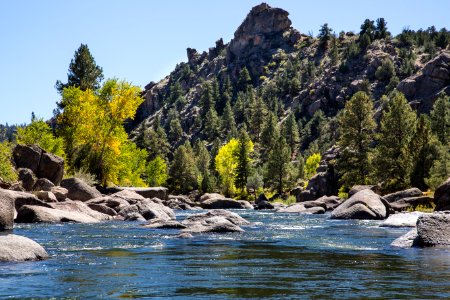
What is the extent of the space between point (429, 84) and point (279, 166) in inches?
1744

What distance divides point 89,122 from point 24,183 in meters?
16.7

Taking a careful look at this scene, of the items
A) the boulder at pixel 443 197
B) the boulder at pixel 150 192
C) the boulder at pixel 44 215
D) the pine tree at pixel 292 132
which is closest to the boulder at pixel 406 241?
the boulder at pixel 44 215

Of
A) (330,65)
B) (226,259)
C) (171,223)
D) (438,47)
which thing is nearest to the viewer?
(226,259)

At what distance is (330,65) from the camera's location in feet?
598

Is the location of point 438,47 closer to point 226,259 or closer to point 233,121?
point 233,121

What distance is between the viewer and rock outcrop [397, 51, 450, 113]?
363ft

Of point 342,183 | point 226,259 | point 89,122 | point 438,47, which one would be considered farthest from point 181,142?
point 226,259

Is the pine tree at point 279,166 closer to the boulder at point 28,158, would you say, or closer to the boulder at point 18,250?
the boulder at point 28,158

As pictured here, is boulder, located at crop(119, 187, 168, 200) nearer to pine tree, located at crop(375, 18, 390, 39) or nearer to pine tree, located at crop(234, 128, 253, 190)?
pine tree, located at crop(234, 128, 253, 190)

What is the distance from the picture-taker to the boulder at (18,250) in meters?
12.3

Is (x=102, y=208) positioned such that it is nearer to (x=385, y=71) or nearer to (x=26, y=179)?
(x=26, y=179)

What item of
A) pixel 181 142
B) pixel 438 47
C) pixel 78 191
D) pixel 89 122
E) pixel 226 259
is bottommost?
pixel 226 259

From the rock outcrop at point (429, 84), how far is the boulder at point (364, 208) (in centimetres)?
8279

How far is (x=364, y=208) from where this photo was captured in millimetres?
32781
